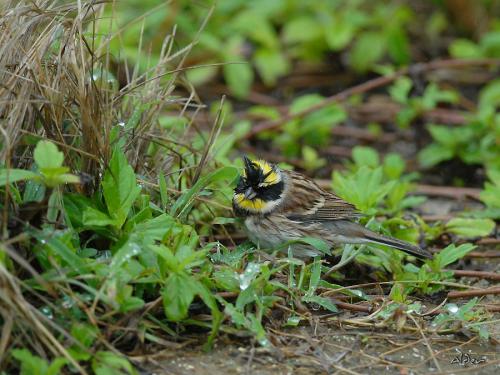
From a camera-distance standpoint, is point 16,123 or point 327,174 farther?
point 327,174

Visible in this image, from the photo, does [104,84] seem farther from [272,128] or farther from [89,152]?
[272,128]

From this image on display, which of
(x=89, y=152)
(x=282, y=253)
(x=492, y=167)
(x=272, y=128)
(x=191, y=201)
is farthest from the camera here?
(x=272, y=128)

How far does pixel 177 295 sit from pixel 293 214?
1.59m

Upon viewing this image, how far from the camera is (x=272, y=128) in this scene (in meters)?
7.62

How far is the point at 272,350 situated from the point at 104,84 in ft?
5.49

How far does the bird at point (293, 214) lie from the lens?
4.91 meters

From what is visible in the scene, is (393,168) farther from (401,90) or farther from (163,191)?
(163,191)

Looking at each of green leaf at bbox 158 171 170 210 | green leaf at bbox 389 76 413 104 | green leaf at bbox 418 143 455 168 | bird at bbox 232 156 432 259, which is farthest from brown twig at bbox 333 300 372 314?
green leaf at bbox 389 76 413 104

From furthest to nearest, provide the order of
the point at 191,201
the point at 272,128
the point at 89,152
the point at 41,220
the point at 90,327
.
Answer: the point at 272,128 < the point at 191,201 < the point at 89,152 < the point at 41,220 < the point at 90,327

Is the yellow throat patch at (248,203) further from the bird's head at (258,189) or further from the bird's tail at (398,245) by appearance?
the bird's tail at (398,245)

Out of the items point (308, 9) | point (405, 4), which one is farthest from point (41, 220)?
point (405, 4)

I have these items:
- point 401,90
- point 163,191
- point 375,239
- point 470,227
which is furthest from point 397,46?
point 163,191

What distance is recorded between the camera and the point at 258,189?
5.07 m

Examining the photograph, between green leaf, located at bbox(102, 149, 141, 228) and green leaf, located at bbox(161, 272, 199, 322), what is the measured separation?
46 cm
